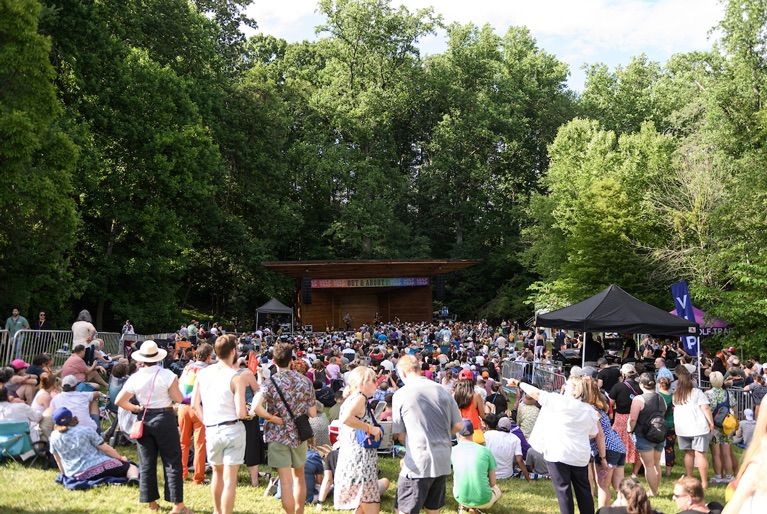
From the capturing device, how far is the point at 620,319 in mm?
13117

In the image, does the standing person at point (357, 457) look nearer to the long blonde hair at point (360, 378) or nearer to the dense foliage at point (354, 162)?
the long blonde hair at point (360, 378)

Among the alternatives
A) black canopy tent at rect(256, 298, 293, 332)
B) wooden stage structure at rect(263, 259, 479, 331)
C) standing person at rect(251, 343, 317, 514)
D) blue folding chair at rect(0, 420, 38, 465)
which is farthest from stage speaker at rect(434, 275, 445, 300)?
standing person at rect(251, 343, 317, 514)

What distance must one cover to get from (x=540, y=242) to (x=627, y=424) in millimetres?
28325

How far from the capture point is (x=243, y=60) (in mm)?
42562

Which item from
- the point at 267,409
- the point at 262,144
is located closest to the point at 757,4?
the point at 262,144

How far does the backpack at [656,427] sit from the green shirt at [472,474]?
237 cm

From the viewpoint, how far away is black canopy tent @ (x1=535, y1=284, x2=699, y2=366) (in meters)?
13.0

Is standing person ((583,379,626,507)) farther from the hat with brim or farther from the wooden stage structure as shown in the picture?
the wooden stage structure

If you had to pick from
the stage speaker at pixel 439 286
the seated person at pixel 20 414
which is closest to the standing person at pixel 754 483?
the seated person at pixel 20 414

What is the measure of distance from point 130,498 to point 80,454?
804 mm

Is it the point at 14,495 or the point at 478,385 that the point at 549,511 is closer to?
the point at 478,385

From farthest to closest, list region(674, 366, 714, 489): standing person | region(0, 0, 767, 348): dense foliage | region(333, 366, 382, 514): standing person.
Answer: region(0, 0, 767, 348): dense foliage
region(674, 366, 714, 489): standing person
region(333, 366, 382, 514): standing person

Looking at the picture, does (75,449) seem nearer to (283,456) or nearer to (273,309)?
(283,456)

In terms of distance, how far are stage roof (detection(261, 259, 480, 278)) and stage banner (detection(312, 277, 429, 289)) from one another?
0.57ft
